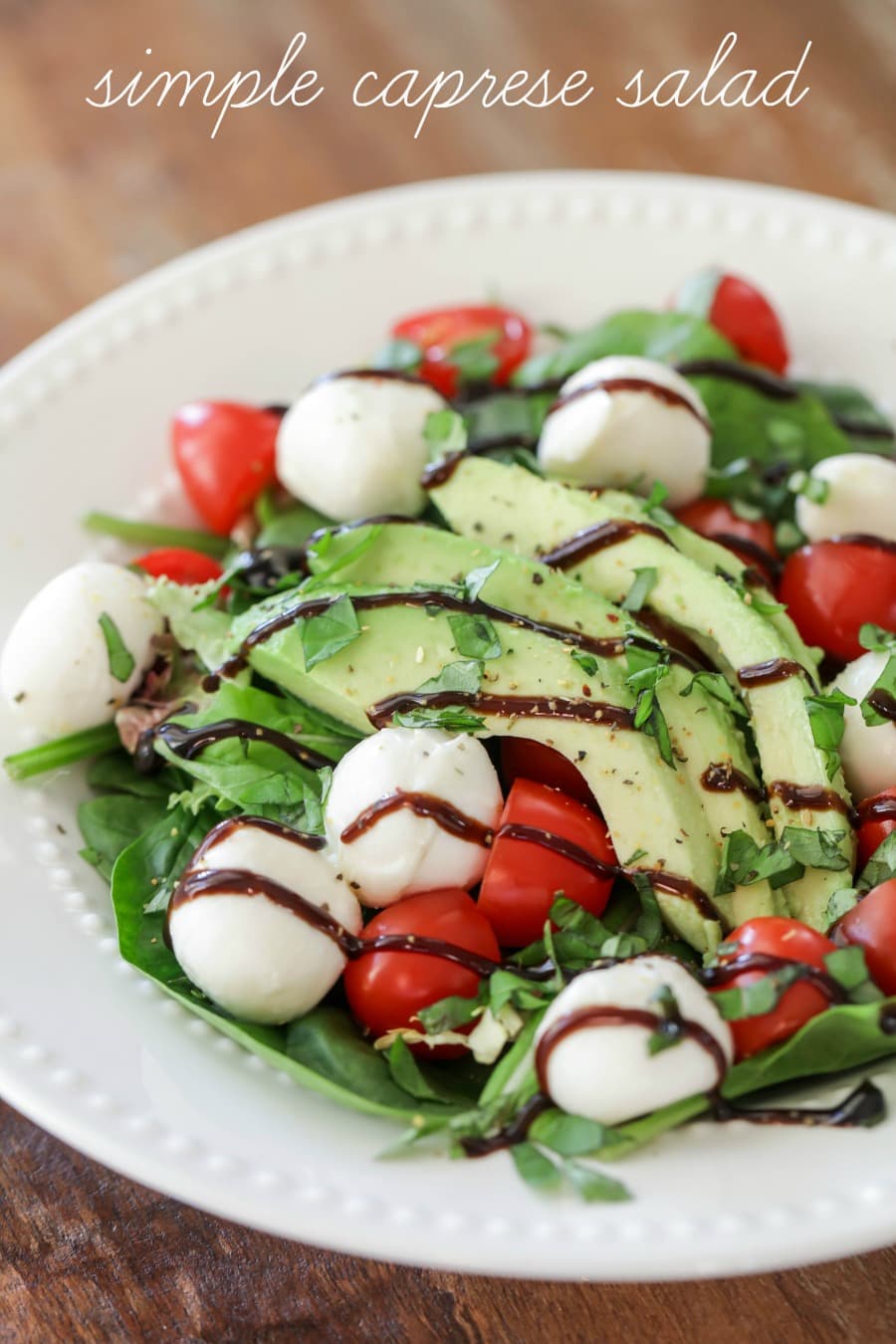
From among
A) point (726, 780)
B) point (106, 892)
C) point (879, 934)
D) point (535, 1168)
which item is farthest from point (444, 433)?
point (535, 1168)

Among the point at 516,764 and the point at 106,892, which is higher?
the point at 516,764

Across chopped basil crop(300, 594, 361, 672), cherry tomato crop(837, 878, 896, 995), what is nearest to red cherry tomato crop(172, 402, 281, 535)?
chopped basil crop(300, 594, 361, 672)

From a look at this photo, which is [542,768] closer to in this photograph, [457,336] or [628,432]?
[628,432]

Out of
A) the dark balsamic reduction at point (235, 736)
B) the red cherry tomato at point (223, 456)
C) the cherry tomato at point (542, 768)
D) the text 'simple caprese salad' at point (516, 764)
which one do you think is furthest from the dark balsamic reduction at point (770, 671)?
the red cherry tomato at point (223, 456)

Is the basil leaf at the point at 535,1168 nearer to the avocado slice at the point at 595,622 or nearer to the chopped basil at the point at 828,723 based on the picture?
the avocado slice at the point at 595,622

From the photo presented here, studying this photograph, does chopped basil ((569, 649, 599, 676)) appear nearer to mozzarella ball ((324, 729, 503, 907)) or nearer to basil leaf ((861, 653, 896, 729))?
mozzarella ball ((324, 729, 503, 907))

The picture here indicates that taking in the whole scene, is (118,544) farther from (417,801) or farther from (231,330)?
(417,801)

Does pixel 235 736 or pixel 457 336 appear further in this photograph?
pixel 457 336
